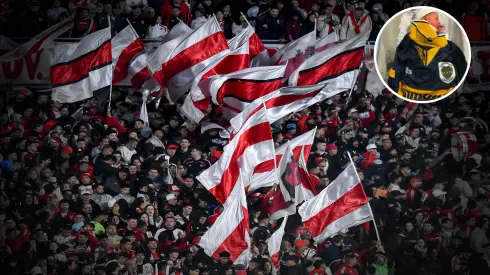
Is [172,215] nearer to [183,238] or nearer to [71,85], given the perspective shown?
[183,238]

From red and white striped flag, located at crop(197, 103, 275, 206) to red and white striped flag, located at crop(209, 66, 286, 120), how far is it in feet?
6.57

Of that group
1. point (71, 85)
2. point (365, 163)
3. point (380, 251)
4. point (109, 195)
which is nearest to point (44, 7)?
point (71, 85)

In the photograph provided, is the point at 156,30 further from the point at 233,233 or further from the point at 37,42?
the point at 233,233

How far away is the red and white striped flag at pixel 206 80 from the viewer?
19062 mm

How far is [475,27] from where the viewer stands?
22.2m

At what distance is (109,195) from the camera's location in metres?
17.5

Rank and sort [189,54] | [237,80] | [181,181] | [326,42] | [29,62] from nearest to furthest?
[181,181] → [237,80] → [189,54] → [326,42] → [29,62]

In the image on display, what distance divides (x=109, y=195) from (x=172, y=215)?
3.65 feet

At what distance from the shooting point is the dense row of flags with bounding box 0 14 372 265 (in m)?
16.7

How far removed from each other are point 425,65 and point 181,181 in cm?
588

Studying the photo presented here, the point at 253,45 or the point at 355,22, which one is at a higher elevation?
the point at 253,45

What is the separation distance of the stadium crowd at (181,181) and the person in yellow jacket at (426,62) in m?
0.27

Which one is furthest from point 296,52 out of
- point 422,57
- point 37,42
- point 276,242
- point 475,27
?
point 276,242

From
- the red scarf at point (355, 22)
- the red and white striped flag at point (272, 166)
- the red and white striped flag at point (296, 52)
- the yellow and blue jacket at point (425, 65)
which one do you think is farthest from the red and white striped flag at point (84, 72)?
the yellow and blue jacket at point (425, 65)
